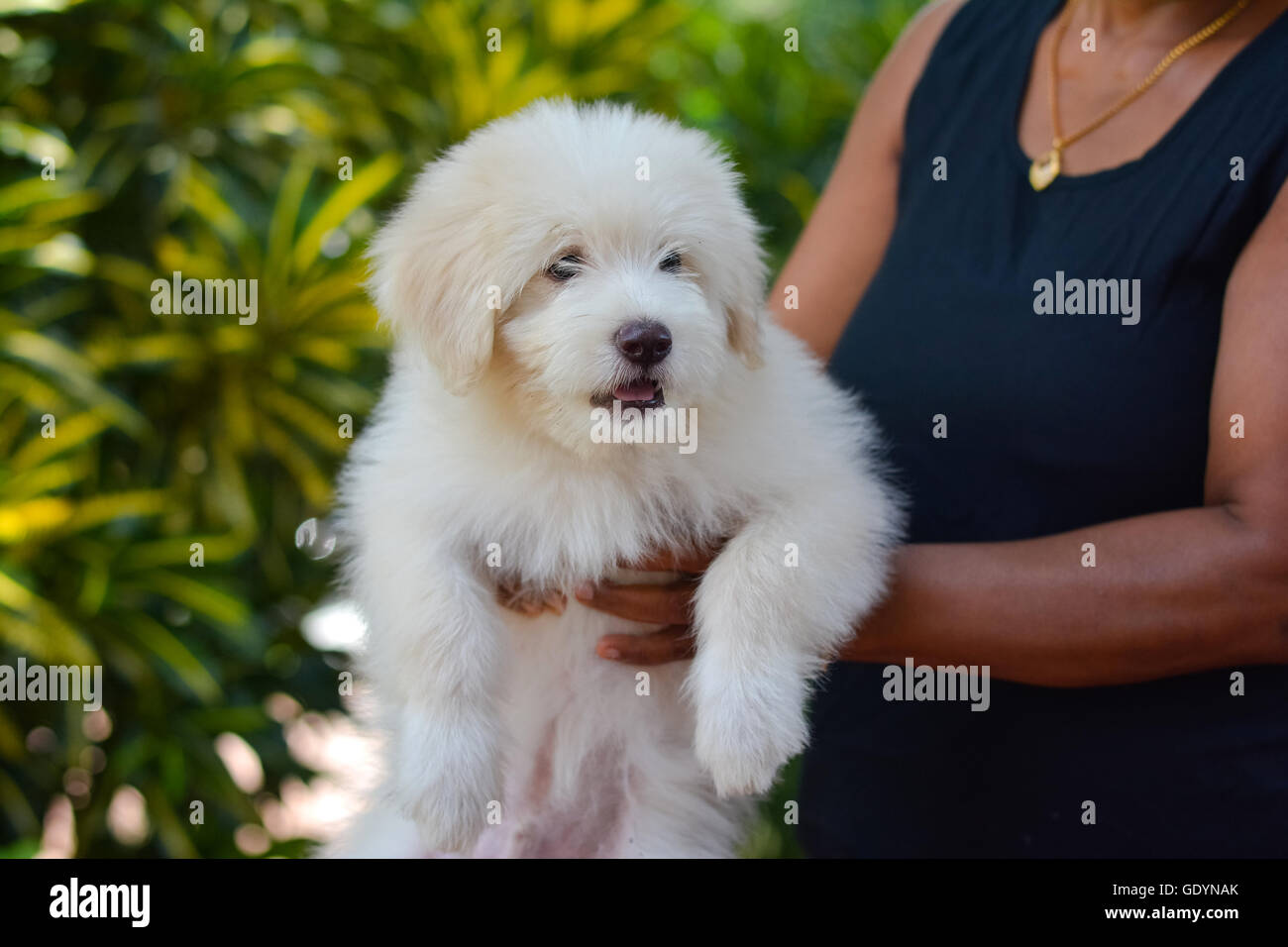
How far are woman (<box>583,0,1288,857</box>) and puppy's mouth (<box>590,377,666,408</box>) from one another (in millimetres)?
367

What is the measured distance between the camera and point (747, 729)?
1.85 metres

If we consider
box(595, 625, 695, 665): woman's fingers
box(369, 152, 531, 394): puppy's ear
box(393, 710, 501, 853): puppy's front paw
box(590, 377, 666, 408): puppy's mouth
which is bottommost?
box(393, 710, 501, 853): puppy's front paw

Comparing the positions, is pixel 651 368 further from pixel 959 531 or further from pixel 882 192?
pixel 882 192

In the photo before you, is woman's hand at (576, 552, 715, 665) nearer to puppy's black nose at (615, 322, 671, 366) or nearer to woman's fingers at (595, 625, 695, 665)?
woman's fingers at (595, 625, 695, 665)

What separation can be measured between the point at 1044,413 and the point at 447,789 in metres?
Result: 1.29

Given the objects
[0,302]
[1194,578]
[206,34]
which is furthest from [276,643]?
[1194,578]

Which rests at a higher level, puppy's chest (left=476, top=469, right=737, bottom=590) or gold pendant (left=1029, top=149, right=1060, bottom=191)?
gold pendant (left=1029, top=149, right=1060, bottom=191)

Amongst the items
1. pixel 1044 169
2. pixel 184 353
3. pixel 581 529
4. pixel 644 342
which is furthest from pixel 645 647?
pixel 184 353

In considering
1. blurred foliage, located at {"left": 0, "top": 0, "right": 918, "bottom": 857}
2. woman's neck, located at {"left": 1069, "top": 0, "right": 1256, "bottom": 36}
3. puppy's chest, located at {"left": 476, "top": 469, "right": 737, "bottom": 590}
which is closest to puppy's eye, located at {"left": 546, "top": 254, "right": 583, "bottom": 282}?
puppy's chest, located at {"left": 476, "top": 469, "right": 737, "bottom": 590}

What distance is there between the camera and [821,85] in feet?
17.7

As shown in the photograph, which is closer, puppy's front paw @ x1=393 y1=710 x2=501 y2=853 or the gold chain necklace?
puppy's front paw @ x1=393 y1=710 x2=501 y2=853

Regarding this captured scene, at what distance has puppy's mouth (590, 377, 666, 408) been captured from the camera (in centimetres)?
188

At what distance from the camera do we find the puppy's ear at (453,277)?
1926 millimetres

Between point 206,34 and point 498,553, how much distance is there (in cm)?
288
